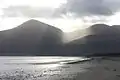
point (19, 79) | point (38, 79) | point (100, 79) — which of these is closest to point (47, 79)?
point (38, 79)

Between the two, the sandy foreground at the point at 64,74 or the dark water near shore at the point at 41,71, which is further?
the dark water near shore at the point at 41,71

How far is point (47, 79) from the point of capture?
4253 cm

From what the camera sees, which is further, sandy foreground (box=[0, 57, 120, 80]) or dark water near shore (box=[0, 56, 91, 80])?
dark water near shore (box=[0, 56, 91, 80])

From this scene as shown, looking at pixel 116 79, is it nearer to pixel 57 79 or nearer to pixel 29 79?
pixel 57 79

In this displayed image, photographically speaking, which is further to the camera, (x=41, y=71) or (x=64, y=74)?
(x=41, y=71)

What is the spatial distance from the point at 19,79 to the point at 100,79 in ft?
36.9

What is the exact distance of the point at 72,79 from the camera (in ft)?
136

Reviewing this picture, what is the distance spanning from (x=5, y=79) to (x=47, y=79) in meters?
5.90

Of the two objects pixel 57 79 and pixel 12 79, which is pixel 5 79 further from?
pixel 57 79

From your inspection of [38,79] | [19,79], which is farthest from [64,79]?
[19,79]

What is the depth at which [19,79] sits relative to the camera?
1689 inches

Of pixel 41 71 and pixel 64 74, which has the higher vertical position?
pixel 41 71

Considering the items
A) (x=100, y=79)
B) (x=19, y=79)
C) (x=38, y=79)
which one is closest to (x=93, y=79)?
(x=100, y=79)

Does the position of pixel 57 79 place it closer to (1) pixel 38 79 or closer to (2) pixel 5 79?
(1) pixel 38 79
